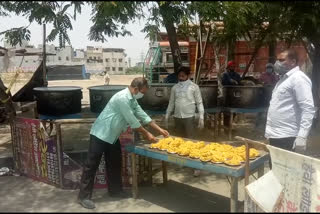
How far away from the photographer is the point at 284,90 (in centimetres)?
389

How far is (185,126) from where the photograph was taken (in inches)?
234

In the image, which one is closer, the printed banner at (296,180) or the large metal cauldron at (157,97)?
the printed banner at (296,180)

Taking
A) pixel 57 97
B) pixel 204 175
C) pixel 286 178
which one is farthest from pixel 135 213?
pixel 57 97

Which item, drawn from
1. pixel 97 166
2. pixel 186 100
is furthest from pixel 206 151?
pixel 186 100

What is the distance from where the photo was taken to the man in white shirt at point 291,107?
3.79 metres

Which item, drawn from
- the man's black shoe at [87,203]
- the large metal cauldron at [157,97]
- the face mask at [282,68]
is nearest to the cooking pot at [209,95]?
the large metal cauldron at [157,97]

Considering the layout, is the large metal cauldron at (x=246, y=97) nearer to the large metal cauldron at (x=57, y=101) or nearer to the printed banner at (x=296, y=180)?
the large metal cauldron at (x=57, y=101)

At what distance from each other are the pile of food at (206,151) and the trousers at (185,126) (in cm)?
115

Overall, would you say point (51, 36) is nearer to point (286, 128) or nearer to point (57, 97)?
point (57, 97)

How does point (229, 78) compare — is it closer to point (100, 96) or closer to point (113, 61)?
point (100, 96)

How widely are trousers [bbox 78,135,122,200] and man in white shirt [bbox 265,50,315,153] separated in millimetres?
2046

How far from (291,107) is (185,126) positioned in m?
2.31

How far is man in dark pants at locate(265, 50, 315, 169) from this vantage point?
3.79m

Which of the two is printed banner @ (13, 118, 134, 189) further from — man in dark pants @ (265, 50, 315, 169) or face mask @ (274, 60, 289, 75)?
face mask @ (274, 60, 289, 75)
